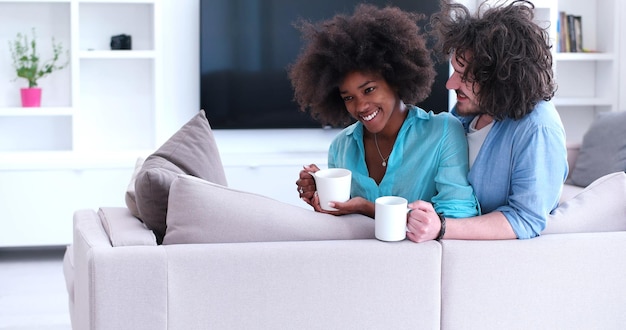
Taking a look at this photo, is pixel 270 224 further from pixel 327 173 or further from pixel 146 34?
pixel 146 34

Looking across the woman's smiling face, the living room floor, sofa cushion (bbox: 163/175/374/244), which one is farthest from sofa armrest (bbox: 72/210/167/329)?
the living room floor

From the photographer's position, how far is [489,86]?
215cm

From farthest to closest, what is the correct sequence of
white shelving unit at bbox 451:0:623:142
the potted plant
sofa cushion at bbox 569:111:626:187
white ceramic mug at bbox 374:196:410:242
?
white shelving unit at bbox 451:0:623:142 < the potted plant < sofa cushion at bbox 569:111:626:187 < white ceramic mug at bbox 374:196:410:242

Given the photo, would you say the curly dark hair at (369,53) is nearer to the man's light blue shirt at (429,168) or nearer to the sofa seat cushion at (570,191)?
the man's light blue shirt at (429,168)

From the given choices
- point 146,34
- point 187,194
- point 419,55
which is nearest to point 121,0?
point 146,34

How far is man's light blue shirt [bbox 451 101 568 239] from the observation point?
2.04 m

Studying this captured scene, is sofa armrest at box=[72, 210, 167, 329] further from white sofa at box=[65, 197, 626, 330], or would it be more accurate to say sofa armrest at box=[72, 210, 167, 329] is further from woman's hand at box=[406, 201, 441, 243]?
woman's hand at box=[406, 201, 441, 243]

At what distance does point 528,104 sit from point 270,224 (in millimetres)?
671

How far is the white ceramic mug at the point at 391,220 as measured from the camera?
1.95 m

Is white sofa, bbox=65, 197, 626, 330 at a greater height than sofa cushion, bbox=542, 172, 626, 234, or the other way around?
sofa cushion, bbox=542, 172, 626, 234

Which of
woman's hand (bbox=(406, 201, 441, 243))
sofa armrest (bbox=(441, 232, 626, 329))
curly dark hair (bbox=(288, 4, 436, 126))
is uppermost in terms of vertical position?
curly dark hair (bbox=(288, 4, 436, 126))

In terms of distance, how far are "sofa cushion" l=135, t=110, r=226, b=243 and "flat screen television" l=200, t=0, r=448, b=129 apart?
2396mm

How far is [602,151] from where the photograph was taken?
4.48m

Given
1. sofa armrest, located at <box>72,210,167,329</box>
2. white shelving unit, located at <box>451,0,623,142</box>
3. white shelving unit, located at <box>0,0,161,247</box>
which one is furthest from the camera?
white shelving unit, located at <box>451,0,623,142</box>
